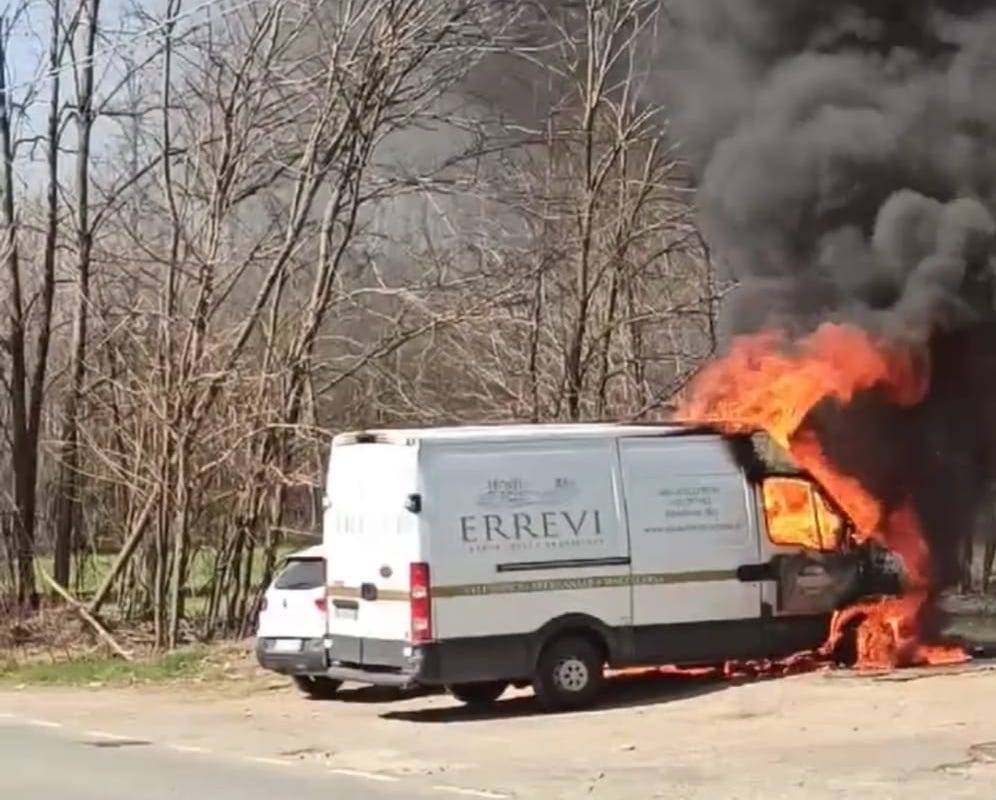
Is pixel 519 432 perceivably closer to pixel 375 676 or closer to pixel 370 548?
pixel 370 548

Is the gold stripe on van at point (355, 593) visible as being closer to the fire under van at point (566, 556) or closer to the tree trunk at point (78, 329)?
the fire under van at point (566, 556)

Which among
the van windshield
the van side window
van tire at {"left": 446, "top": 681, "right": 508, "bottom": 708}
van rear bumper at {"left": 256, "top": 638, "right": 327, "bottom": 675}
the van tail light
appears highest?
the van side window

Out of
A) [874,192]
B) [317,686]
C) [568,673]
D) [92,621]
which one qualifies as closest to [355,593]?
[568,673]

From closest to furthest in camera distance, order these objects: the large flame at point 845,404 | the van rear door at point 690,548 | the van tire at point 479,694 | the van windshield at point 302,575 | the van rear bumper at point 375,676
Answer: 1. the van rear bumper at point 375,676
2. the van rear door at point 690,548
3. the van tire at point 479,694
4. the large flame at point 845,404
5. the van windshield at point 302,575

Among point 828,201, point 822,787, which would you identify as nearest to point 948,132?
point 828,201

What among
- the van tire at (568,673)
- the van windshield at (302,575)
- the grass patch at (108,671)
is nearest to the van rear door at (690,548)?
the van tire at (568,673)

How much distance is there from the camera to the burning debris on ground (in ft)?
49.1

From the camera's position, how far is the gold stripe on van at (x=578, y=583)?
47.6 feet

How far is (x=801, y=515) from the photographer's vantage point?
51.8ft

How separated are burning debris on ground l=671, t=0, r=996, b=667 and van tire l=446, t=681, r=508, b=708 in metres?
3.01

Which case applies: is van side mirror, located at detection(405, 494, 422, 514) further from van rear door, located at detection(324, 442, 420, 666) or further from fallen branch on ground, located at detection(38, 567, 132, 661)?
fallen branch on ground, located at detection(38, 567, 132, 661)

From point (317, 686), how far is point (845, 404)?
5.80 m

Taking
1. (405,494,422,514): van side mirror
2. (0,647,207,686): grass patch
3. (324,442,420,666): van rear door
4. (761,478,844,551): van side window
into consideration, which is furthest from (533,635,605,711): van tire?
(0,647,207,686): grass patch

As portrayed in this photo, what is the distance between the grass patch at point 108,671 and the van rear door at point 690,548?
6.77 meters
